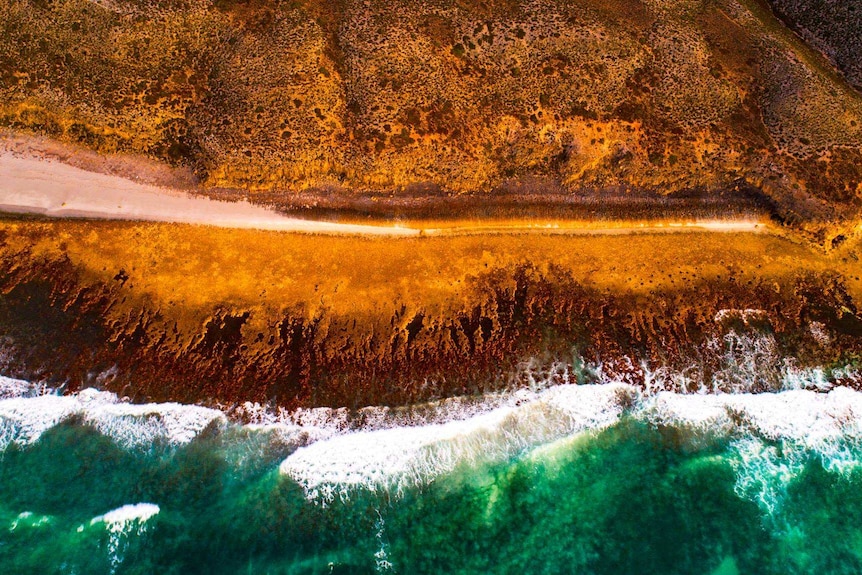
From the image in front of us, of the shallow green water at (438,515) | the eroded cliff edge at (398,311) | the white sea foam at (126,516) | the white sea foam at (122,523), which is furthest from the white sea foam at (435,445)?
the white sea foam at (122,523)

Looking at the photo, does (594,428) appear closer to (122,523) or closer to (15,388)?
(122,523)

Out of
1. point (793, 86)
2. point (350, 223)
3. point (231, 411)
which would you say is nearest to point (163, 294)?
point (231, 411)

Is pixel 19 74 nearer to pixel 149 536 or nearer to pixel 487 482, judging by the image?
pixel 149 536

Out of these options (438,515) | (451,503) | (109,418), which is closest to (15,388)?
(109,418)

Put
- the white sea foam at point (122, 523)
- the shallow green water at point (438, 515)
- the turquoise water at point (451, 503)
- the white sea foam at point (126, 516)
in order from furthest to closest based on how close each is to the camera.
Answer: the white sea foam at point (126, 516) < the turquoise water at point (451, 503) < the shallow green water at point (438, 515) < the white sea foam at point (122, 523)

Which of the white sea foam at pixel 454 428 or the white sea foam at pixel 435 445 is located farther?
the white sea foam at pixel 454 428

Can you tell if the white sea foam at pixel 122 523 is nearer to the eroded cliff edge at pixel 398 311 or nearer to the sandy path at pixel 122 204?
the eroded cliff edge at pixel 398 311

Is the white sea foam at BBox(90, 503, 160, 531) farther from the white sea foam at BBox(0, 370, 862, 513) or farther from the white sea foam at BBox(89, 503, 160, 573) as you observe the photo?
the white sea foam at BBox(0, 370, 862, 513)
